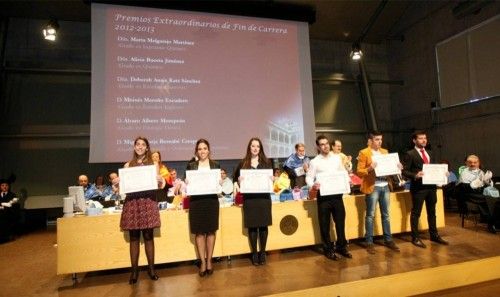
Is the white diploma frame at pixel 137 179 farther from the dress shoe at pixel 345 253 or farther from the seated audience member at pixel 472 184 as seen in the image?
the seated audience member at pixel 472 184

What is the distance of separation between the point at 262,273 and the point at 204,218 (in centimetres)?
82

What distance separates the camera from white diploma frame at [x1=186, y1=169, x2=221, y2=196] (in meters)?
3.14

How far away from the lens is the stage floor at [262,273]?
288 cm

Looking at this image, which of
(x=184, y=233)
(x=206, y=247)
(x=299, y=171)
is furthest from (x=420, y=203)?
(x=184, y=233)

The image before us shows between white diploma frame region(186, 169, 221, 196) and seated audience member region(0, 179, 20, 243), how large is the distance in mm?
4577

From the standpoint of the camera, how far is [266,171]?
3.36 m

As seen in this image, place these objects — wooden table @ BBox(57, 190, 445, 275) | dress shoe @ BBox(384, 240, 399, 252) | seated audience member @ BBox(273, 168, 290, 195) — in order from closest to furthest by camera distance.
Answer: wooden table @ BBox(57, 190, 445, 275)
dress shoe @ BBox(384, 240, 399, 252)
seated audience member @ BBox(273, 168, 290, 195)

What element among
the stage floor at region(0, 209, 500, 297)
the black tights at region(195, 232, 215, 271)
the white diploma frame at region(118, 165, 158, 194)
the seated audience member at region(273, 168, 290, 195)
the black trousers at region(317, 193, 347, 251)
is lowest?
the stage floor at region(0, 209, 500, 297)

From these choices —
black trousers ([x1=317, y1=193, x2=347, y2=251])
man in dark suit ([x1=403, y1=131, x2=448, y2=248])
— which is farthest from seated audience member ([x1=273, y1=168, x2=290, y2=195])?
man in dark suit ([x1=403, y1=131, x2=448, y2=248])

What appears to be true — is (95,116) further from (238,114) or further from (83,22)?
(83,22)

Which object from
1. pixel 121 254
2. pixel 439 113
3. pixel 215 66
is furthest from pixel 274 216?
pixel 439 113

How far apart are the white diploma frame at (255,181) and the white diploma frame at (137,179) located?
88cm

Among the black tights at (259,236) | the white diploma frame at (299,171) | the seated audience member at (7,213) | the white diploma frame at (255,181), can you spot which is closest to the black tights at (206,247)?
the black tights at (259,236)

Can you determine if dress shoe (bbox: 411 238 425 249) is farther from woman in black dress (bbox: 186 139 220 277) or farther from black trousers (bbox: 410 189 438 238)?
woman in black dress (bbox: 186 139 220 277)
